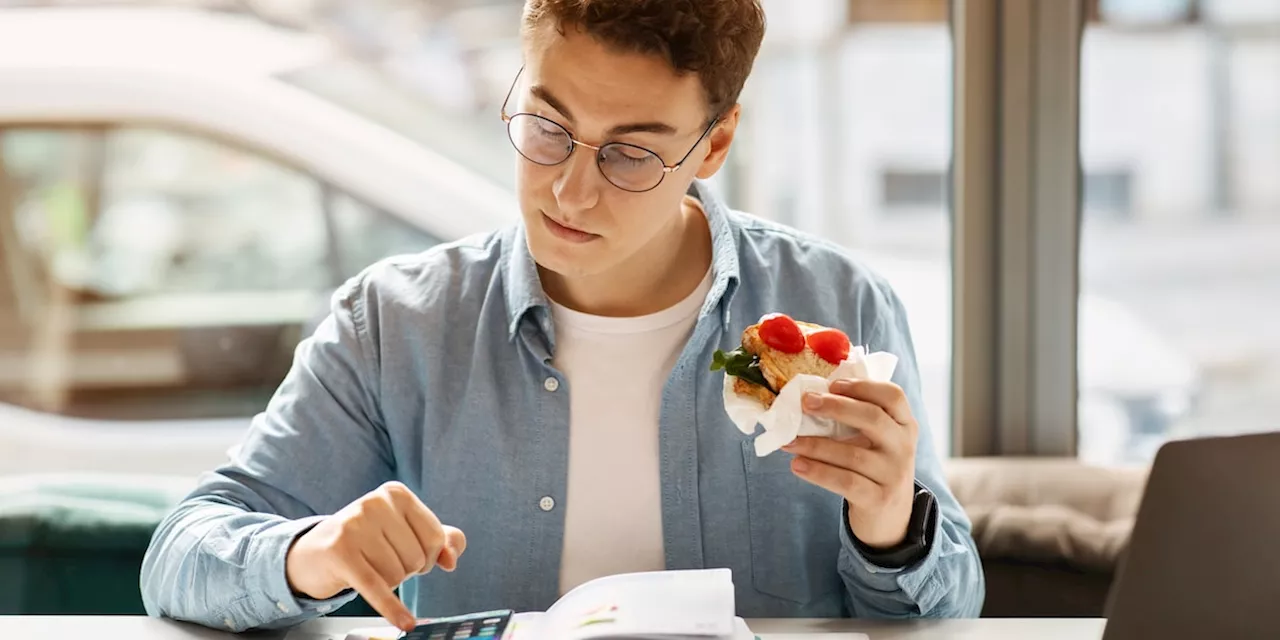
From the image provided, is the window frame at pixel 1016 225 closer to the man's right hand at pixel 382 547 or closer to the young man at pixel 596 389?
the young man at pixel 596 389

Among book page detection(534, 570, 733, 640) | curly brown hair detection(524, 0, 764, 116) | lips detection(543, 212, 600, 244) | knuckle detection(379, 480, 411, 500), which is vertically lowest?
book page detection(534, 570, 733, 640)

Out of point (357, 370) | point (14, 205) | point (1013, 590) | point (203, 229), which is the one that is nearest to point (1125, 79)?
point (1013, 590)

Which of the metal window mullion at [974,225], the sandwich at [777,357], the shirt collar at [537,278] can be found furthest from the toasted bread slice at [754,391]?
the metal window mullion at [974,225]

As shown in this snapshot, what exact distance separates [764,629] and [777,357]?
0.96 feet

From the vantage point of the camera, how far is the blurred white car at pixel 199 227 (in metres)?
2.46

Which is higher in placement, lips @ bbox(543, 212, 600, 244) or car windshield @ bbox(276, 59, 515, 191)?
car windshield @ bbox(276, 59, 515, 191)

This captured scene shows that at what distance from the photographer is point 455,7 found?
2.42 meters

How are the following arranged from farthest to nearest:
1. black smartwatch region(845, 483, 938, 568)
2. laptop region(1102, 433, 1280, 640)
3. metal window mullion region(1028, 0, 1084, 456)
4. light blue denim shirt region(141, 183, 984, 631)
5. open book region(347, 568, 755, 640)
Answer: metal window mullion region(1028, 0, 1084, 456) < light blue denim shirt region(141, 183, 984, 631) < black smartwatch region(845, 483, 938, 568) < open book region(347, 568, 755, 640) < laptop region(1102, 433, 1280, 640)

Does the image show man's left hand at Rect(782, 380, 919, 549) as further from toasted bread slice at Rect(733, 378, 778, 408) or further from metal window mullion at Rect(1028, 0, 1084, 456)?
metal window mullion at Rect(1028, 0, 1084, 456)

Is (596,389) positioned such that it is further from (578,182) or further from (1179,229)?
(1179,229)

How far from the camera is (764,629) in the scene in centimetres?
135

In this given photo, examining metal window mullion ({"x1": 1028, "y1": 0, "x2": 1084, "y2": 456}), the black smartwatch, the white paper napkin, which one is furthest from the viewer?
metal window mullion ({"x1": 1028, "y1": 0, "x2": 1084, "y2": 456})

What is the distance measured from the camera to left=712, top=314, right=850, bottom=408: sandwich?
131cm

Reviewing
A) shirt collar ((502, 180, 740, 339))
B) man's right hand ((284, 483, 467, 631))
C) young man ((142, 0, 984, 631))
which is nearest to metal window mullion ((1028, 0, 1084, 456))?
young man ((142, 0, 984, 631))
